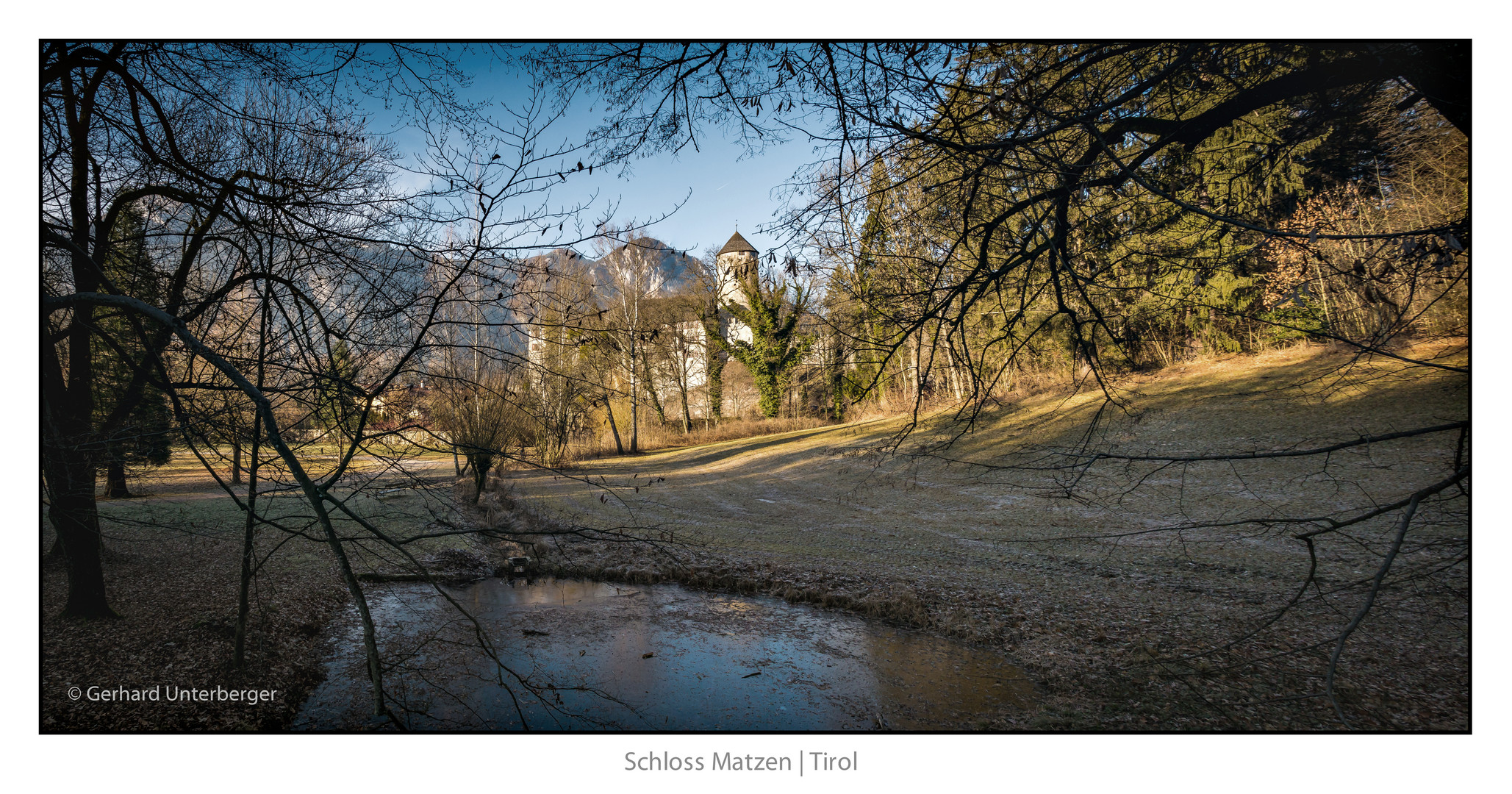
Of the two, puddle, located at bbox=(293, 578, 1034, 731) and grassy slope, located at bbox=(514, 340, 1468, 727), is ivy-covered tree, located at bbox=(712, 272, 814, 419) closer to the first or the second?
grassy slope, located at bbox=(514, 340, 1468, 727)

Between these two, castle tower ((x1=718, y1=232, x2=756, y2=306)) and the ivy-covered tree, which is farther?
the ivy-covered tree

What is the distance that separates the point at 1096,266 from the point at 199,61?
4871 millimetres

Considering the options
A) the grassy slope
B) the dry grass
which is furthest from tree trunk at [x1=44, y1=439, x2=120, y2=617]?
the dry grass

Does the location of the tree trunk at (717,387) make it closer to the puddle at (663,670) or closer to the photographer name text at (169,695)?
the puddle at (663,670)

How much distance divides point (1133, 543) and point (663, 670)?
5.16 m

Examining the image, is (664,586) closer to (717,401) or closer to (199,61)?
(199,61)

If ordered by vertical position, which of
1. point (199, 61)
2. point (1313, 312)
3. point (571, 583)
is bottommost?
point (571, 583)

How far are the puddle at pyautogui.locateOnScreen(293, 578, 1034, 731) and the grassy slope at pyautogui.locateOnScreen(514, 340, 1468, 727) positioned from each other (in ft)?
1.30

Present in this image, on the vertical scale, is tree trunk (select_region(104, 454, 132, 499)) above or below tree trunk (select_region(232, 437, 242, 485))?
below

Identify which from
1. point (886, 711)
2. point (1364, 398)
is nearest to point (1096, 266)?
point (886, 711)

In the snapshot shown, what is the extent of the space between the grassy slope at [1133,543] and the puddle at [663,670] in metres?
0.40

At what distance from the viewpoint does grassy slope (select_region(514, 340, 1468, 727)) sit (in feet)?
10.6

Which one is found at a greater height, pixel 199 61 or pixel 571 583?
pixel 199 61

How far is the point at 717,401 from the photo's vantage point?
824 inches
